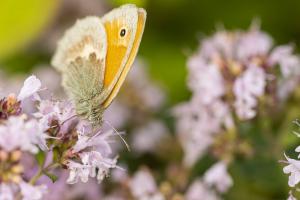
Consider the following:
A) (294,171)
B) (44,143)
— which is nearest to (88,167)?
(44,143)

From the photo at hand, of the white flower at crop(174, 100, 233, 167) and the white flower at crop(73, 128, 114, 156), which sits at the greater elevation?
the white flower at crop(73, 128, 114, 156)

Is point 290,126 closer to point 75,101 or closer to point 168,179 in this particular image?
point 168,179

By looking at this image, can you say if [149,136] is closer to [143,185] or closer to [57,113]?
[143,185]

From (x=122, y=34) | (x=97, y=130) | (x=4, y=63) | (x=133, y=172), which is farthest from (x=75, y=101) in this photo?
(x=4, y=63)

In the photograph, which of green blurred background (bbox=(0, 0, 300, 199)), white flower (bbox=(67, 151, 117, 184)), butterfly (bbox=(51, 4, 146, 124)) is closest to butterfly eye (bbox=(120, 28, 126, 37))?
butterfly (bbox=(51, 4, 146, 124))

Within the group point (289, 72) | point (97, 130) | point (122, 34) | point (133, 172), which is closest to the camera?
point (122, 34)

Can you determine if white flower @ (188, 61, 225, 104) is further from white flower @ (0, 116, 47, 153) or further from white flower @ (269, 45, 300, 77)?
white flower @ (0, 116, 47, 153)
